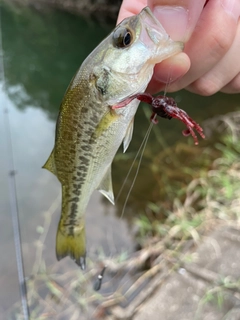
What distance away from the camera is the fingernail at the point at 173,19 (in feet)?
3.38

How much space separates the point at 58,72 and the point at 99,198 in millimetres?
4169

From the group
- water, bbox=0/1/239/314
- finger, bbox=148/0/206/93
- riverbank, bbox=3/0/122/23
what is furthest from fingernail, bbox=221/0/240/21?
riverbank, bbox=3/0/122/23

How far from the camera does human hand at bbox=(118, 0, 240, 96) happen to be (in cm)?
104

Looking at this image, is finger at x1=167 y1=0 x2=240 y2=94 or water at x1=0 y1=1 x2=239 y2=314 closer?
finger at x1=167 y1=0 x2=240 y2=94

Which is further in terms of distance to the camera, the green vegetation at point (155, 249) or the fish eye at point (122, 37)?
the green vegetation at point (155, 249)

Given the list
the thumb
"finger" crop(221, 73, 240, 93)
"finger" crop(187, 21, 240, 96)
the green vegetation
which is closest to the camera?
the thumb

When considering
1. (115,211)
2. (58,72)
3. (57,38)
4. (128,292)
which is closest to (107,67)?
(128,292)

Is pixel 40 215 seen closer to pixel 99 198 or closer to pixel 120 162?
pixel 99 198

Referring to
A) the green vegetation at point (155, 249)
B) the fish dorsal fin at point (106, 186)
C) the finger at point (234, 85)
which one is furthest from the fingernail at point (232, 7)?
the green vegetation at point (155, 249)

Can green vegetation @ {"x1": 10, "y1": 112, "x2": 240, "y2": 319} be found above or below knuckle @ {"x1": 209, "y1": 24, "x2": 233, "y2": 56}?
below

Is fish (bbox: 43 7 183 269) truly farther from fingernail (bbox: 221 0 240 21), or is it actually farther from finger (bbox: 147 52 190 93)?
fingernail (bbox: 221 0 240 21)

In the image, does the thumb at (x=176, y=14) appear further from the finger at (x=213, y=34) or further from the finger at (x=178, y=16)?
the finger at (x=213, y=34)

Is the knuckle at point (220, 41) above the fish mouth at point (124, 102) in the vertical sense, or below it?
above

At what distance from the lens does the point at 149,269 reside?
2.52m
